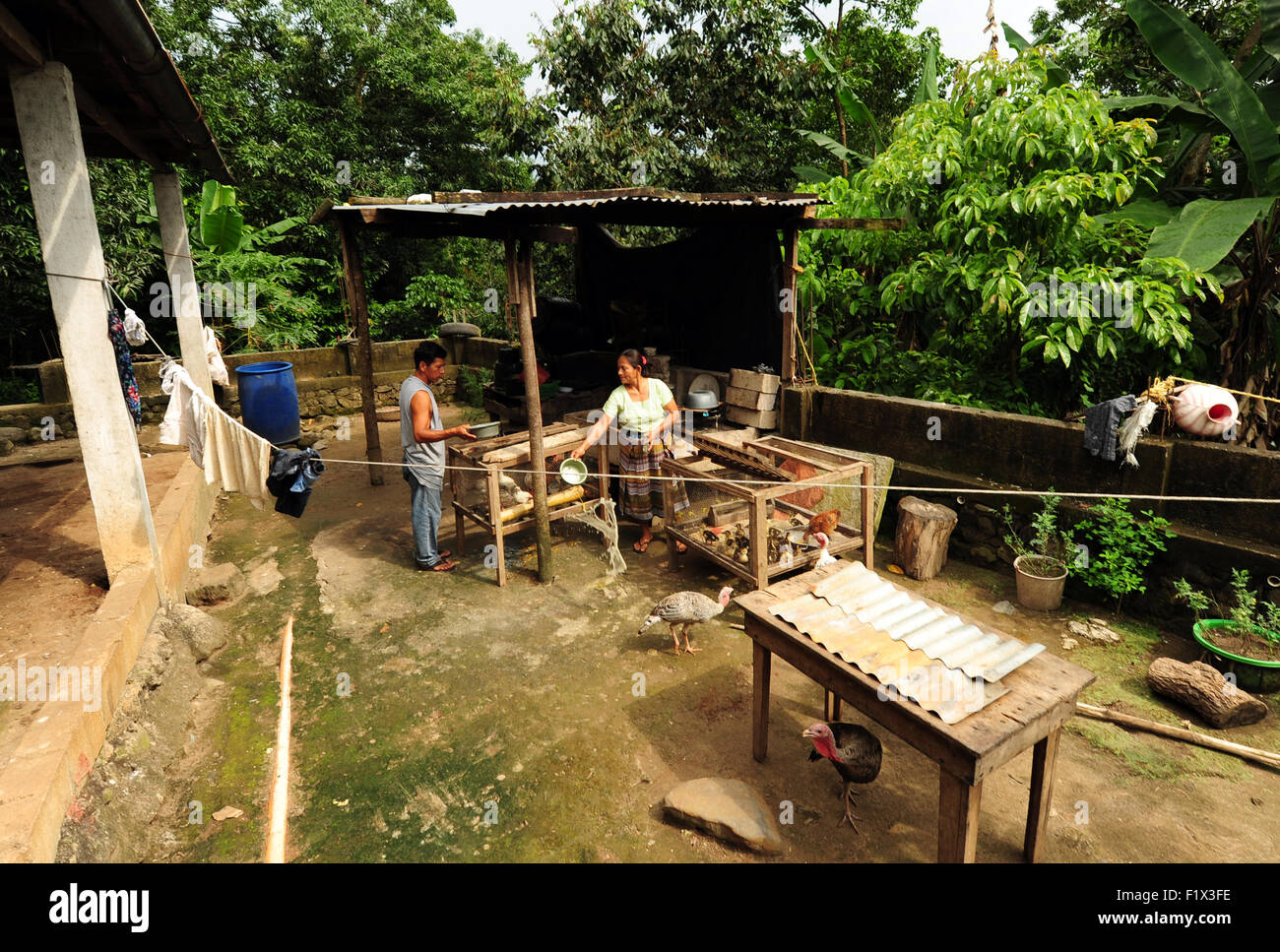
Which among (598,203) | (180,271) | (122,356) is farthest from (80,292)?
(180,271)

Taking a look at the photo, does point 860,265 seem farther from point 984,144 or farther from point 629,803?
point 629,803

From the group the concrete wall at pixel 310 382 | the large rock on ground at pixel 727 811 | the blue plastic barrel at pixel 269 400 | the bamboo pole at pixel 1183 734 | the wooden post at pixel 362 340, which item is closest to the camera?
the large rock on ground at pixel 727 811

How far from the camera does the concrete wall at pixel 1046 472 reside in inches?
197

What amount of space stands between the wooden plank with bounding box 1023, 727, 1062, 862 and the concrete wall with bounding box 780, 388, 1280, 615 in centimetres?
269

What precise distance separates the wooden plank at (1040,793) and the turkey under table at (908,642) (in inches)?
15.1

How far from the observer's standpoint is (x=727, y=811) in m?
3.53

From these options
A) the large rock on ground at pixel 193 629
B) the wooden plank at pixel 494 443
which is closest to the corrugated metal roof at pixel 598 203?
the wooden plank at pixel 494 443

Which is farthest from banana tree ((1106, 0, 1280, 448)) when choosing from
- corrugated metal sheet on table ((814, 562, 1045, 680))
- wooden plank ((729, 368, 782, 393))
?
corrugated metal sheet on table ((814, 562, 1045, 680))

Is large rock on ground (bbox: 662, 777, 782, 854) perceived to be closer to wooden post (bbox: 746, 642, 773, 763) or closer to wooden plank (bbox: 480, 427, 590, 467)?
wooden post (bbox: 746, 642, 773, 763)

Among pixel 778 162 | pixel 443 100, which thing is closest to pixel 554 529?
pixel 778 162

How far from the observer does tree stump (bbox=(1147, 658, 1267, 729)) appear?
4.22 meters

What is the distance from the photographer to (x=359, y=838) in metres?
3.54

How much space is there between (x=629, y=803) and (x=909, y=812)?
4.75 feet

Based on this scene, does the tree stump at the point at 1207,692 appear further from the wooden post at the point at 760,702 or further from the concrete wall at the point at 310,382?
the concrete wall at the point at 310,382
